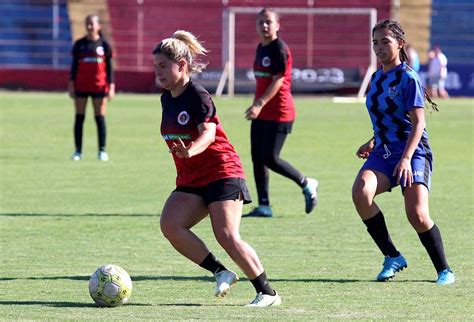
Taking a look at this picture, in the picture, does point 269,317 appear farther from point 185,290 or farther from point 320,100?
point 320,100

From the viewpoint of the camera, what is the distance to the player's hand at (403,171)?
763cm

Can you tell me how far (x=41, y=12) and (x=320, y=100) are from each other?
12122mm

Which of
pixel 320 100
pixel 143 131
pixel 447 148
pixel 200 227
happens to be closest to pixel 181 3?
pixel 320 100

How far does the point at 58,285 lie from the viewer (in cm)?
789

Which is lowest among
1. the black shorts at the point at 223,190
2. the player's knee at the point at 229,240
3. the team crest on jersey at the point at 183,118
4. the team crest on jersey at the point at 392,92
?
the player's knee at the point at 229,240

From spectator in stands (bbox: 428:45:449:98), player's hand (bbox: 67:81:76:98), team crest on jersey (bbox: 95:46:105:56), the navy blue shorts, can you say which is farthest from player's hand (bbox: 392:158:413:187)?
spectator in stands (bbox: 428:45:449:98)

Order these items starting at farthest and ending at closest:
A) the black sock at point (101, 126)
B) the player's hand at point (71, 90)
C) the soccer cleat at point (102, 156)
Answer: the soccer cleat at point (102, 156), the black sock at point (101, 126), the player's hand at point (71, 90)

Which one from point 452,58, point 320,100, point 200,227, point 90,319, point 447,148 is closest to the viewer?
point 90,319

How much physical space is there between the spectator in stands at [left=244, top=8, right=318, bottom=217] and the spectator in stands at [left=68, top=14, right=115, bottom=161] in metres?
5.93

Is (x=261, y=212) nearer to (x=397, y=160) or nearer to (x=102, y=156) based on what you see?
(x=397, y=160)

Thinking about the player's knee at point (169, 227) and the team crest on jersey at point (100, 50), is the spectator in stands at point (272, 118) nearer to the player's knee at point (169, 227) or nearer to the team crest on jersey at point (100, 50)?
the player's knee at point (169, 227)

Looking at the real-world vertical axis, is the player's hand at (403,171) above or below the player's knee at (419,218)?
above

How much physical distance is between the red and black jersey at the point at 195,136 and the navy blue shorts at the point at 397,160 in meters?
1.31

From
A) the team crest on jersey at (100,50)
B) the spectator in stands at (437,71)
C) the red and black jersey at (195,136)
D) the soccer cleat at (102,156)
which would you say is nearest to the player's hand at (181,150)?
the red and black jersey at (195,136)
